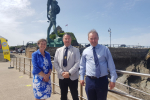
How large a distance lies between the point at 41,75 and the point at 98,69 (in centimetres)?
109

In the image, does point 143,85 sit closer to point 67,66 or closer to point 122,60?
point 122,60

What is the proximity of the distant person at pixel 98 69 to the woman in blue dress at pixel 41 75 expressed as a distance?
0.86 metres

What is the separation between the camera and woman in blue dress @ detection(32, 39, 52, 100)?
1943 millimetres

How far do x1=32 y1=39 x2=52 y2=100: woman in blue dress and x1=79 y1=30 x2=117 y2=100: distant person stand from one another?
862 mm

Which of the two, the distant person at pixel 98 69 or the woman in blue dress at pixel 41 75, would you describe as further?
the woman in blue dress at pixel 41 75

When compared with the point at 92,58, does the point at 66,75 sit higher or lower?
lower

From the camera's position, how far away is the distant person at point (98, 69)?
1.50 metres

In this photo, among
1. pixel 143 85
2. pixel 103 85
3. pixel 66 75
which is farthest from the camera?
pixel 143 85

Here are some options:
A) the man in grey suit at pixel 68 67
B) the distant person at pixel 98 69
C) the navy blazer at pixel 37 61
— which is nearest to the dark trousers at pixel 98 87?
the distant person at pixel 98 69

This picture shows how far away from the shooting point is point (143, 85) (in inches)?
654

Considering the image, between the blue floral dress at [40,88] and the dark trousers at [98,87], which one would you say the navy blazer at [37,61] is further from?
the dark trousers at [98,87]

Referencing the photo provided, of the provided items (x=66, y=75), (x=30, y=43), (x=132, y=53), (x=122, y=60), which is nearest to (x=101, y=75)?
(x=66, y=75)

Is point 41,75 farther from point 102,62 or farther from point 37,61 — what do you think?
point 102,62

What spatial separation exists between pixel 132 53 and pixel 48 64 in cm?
2436
